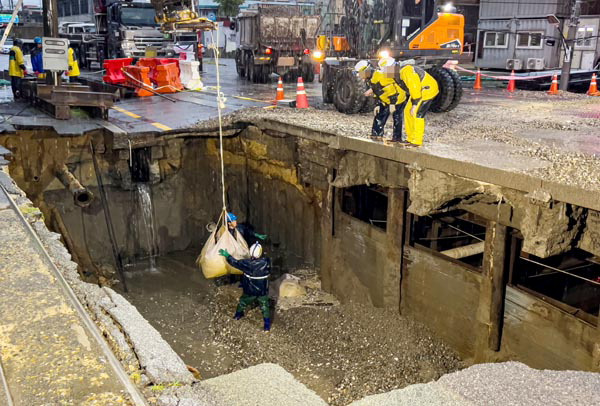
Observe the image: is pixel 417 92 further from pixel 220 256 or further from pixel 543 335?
pixel 220 256

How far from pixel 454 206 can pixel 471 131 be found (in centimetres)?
246

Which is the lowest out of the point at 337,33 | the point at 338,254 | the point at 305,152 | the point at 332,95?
the point at 338,254

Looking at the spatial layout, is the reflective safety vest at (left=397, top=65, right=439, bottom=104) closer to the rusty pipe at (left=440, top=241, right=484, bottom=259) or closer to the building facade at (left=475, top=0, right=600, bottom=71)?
the rusty pipe at (left=440, top=241, right=484, bottom=259)

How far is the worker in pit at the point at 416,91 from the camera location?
769 cm

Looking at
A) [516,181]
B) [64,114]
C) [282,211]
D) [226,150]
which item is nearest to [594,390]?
[516,181]

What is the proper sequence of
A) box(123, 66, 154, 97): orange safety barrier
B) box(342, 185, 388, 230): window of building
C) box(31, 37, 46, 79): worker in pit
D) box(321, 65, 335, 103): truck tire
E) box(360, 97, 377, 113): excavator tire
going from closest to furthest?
box(342, 185, 388, 230): window of building < box(360, 97, 377, 113): excavator tire < box(321, 65, 335, 103): truck tire < box(31, 37, 46, 79): worker in pit < box(123, 66, 154, 97): orange safety barrier

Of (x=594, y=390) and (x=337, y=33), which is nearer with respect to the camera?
(x=594, y=390)

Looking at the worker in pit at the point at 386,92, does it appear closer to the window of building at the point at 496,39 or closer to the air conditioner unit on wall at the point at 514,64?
the air conditioner unit on wall at the point at 514,64

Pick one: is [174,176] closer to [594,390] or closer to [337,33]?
[337,33]

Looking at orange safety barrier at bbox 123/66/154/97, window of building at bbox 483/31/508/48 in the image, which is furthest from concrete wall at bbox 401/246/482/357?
window of building at bbox 483/31/508/48

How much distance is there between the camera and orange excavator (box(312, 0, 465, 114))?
10.9 meters

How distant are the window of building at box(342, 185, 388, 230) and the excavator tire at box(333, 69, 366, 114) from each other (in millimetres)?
1868

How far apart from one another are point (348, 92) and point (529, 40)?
45.0ft

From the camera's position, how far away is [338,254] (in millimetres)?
10000
